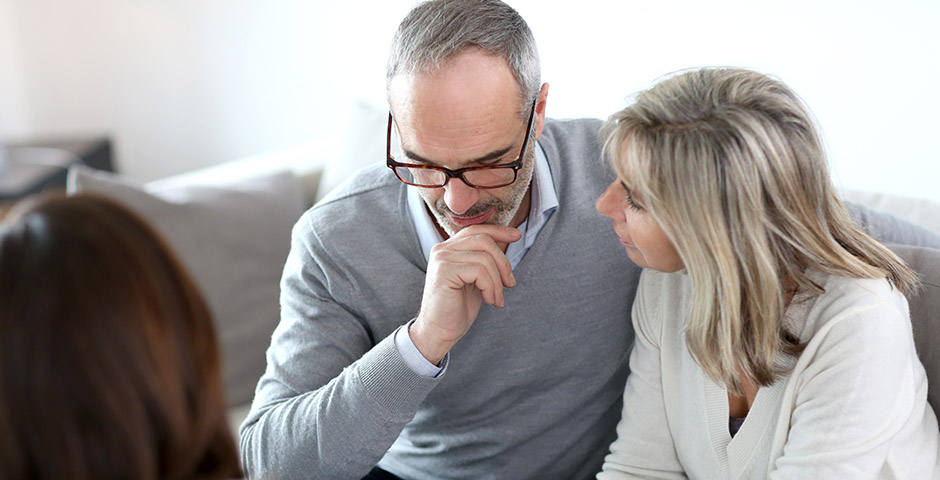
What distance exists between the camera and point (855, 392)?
1.11 m

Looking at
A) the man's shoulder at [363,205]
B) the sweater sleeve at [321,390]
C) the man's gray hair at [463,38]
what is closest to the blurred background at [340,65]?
the man's gray hair at [463,38]

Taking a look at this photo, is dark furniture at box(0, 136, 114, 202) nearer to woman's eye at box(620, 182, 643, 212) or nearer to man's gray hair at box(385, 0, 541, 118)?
man's gray hair at box(385, 0, 541, 118)

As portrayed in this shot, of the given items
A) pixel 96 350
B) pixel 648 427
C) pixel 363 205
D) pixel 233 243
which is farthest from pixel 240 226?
pixel 96 350

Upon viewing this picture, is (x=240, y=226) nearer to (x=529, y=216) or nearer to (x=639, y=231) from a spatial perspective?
(x=529, y=216)

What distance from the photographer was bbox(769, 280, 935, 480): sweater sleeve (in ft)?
3.63

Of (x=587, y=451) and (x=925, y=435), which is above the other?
(x=925, y=435)

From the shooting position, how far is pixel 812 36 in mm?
1861

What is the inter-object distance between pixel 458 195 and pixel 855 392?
617mm

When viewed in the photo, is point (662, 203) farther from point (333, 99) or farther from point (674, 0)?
point (333, 99)

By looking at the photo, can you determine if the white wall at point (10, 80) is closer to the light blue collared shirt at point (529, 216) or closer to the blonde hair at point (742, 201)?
the light blue collared shirt at point (529, 216)

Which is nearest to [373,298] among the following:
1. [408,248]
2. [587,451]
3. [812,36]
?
[408,248]

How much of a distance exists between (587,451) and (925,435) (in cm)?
55

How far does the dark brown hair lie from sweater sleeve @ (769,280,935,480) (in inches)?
30.9

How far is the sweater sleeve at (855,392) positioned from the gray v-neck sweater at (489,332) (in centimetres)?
40
